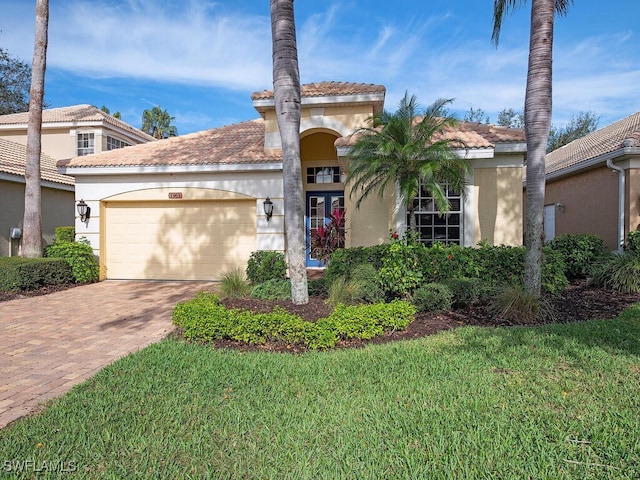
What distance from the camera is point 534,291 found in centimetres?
640

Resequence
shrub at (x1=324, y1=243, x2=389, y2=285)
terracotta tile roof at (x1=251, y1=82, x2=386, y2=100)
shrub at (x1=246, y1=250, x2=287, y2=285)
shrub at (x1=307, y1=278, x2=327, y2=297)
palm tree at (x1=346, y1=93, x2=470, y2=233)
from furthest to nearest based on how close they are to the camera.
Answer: terracotta tile roof at (x1=251, y1=82, x2=386, y2=100) → shrub at (x1=246, y1=250, x2=287, y2=285) → palm tree at (x1=346, y1=93, x2=470, y2=233) → shrub at (x1=324, y1=243, x2=389, y2=285) → shrub at (x1=307, y1=278, x2=327, y2=297)

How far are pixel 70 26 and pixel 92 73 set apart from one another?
6.31 metres

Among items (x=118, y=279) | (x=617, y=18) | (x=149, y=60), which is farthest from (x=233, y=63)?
(x=617, y=18)

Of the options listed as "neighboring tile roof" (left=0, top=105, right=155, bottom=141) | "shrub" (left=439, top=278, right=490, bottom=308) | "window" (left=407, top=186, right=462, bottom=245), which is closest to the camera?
"shrub" (left=439, top=278, right=490, bottom=308)

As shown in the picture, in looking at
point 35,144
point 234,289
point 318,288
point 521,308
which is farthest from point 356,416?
point 35,144

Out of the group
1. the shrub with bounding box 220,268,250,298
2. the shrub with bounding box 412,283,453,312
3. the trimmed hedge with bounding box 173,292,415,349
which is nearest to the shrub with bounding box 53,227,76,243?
the shrub with bounding box 220,268,250,298

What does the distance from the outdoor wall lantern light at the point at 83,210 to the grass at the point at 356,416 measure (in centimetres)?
841

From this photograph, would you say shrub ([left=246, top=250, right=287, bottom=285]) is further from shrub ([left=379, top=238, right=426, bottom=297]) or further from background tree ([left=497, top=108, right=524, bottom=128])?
background tree ([left=497, top=108, right=524, bottom=128])

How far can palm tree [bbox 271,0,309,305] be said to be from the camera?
600 centimetres

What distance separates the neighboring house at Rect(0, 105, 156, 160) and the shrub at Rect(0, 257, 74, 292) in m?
8.77

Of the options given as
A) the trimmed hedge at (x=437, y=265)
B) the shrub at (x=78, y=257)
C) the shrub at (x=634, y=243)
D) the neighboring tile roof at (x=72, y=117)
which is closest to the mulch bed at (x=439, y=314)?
the trimmed hedge at (x=437, y=265)

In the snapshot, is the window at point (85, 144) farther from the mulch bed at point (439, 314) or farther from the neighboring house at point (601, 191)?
the neighboring house at point (601, 191)

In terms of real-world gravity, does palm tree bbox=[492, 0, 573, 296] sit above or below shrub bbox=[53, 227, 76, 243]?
above

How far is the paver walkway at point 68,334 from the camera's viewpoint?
3994 mm
